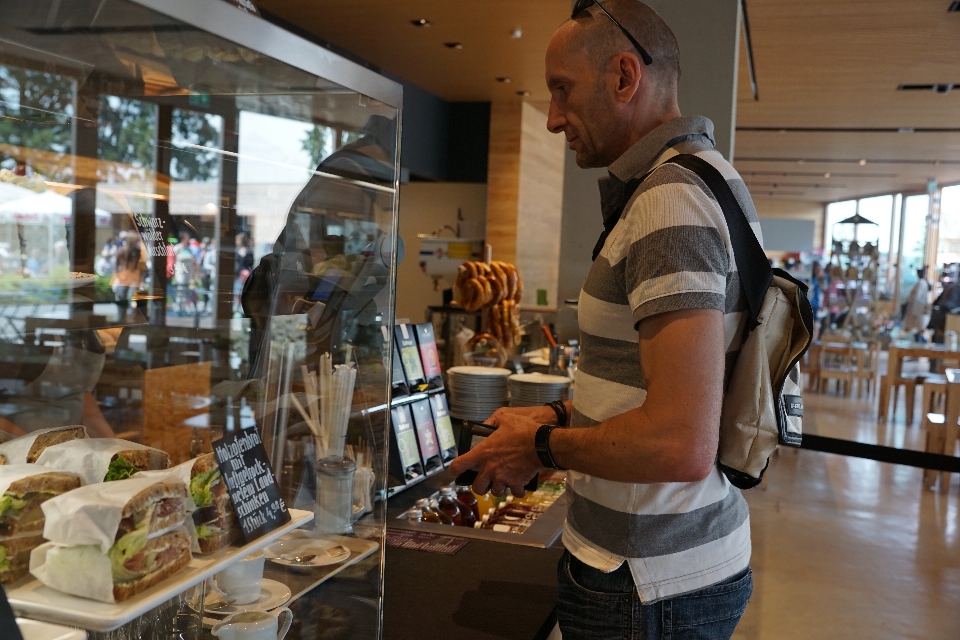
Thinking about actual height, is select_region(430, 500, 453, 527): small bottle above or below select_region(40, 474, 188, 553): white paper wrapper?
below

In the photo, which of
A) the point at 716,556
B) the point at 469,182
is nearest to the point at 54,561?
the point at 716,556

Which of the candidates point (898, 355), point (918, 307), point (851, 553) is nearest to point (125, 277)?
point (851, 553)

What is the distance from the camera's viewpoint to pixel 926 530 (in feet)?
18.5

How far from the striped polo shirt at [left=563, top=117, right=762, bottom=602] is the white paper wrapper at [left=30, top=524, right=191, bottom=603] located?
66cm

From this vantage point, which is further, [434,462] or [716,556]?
[434,462]

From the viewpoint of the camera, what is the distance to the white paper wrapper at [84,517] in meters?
0.73

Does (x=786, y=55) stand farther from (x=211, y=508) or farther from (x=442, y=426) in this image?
(x=211, y=508)

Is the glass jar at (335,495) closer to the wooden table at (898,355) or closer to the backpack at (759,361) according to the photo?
the backpack at (759,361)

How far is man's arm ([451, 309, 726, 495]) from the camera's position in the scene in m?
1.02

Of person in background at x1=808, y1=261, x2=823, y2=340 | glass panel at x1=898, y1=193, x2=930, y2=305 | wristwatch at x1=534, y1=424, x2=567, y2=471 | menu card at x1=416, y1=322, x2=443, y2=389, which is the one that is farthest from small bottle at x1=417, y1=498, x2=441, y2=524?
glass panel at x1=898, y1=193, x2=930, y2=305

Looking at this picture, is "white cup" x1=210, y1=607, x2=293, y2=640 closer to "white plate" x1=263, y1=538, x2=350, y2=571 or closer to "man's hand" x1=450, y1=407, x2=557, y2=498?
"white plate" x1=263, y1=538, x2=350, y2=571

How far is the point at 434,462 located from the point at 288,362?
1.25 meters

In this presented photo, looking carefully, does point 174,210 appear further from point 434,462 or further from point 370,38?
point 370,38

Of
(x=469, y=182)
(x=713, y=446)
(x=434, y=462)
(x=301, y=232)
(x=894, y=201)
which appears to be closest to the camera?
(x=713, y=446)
